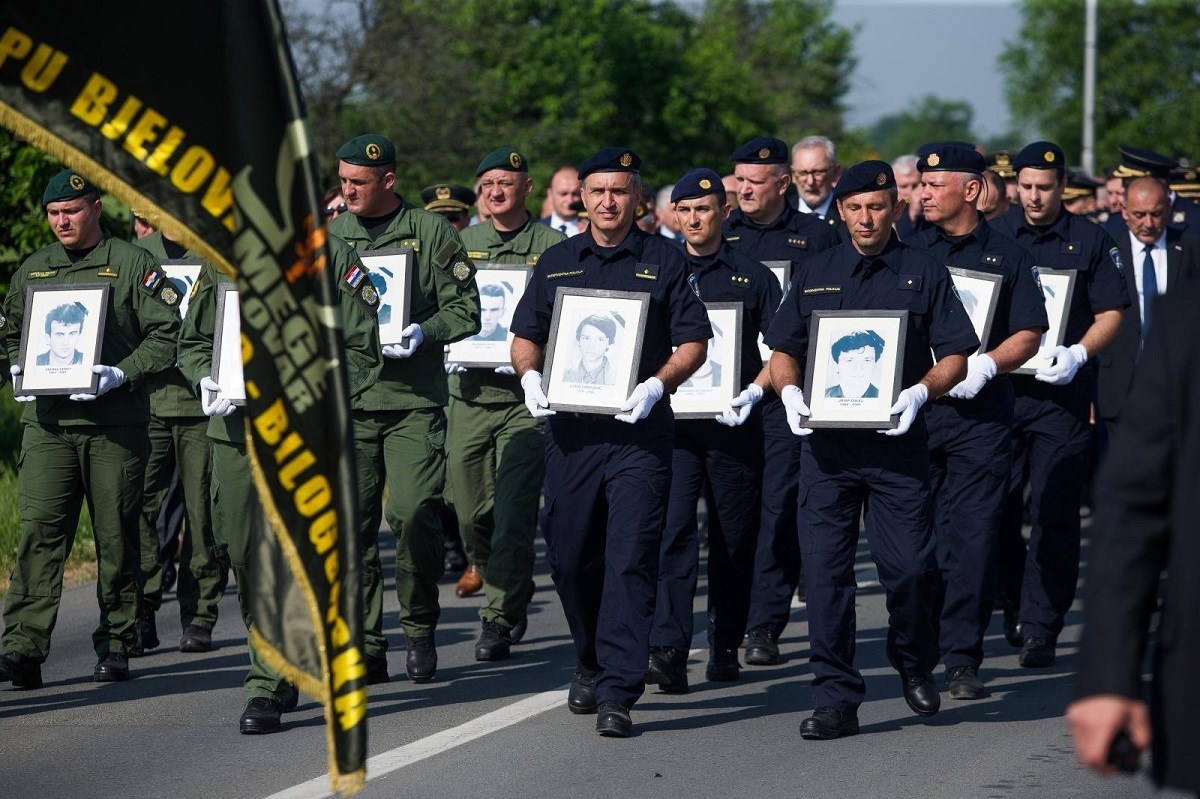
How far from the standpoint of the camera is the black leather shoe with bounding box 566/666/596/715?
7633 millimetres

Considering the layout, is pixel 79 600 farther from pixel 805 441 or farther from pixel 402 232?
pixel 805 441

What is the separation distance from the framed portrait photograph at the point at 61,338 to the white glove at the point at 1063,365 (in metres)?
4.72

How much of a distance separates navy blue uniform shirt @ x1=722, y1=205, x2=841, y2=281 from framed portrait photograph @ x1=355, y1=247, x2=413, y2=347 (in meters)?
2.15

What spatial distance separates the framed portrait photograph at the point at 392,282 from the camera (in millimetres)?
8438

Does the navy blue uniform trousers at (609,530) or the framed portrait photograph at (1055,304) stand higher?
the framed portrait photograph at (1055,304)

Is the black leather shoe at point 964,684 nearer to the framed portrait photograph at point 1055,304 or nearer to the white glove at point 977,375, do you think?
the white glove at point 977,375

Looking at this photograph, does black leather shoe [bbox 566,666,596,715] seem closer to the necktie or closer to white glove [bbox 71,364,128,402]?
white glove [bbox 71,364,128,402]

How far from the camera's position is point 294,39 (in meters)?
29.8

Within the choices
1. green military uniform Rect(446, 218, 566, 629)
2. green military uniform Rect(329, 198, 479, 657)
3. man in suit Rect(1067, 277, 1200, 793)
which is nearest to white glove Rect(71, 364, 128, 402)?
green military uniform Rect(329, 198, 479, 657)

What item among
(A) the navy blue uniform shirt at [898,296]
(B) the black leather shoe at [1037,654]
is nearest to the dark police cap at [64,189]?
(A) the navy blue uniform shirt at [898,296]

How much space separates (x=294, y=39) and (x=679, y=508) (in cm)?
2318

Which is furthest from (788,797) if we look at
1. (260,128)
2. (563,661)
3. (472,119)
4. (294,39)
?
(472,119)

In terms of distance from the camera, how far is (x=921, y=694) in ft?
24.7

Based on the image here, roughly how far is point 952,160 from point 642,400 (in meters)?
2.21
